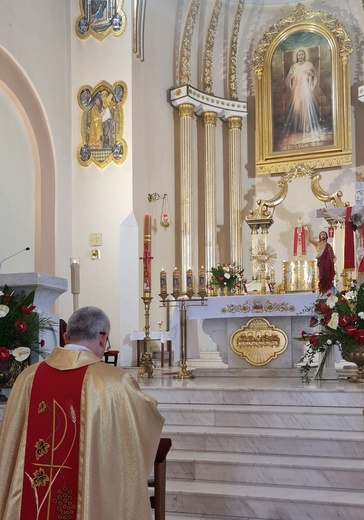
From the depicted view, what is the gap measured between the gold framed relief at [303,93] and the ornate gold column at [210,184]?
87cm

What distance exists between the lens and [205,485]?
5.32m

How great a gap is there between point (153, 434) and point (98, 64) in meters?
9.85

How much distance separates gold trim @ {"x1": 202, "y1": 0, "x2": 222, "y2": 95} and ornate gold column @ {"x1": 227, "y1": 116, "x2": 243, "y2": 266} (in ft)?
2.53

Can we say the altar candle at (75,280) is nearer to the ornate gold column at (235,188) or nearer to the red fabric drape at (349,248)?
the red fabric drape at (349,248)

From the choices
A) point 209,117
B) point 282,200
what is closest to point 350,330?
point 282,200

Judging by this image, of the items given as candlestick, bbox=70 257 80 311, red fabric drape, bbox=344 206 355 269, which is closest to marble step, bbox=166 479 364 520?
candlestick, bbox=70 257 80 311

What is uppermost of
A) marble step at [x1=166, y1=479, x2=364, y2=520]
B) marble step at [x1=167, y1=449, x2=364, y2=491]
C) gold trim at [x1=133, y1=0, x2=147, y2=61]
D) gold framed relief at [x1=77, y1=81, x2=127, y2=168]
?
gold trim at [x1=133, y1=0, x2=147, y2=61]

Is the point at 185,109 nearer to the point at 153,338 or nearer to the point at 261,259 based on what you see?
the point at 261,259

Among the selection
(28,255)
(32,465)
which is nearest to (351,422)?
(32,465)

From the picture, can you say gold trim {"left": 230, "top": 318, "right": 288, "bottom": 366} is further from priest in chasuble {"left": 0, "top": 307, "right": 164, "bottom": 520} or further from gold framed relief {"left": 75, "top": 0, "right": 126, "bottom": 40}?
gold framed relief {"left": 75, "top": 0, "right": 126, "bottom": 40}

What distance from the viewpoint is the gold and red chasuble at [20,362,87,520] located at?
342cm

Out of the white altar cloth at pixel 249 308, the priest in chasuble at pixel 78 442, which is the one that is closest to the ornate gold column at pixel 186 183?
the white altar cloth at pixel 249 308

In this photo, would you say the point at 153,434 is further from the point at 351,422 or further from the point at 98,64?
the point at 98,64

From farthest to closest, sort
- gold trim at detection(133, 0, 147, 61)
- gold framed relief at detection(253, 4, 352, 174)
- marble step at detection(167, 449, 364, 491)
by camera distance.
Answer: gold framed relief at detection(253, 4, 352, 174) < gold trim at detection(133, 0, 147, 61) < marble step at detection(167, 449, 364, 491)
